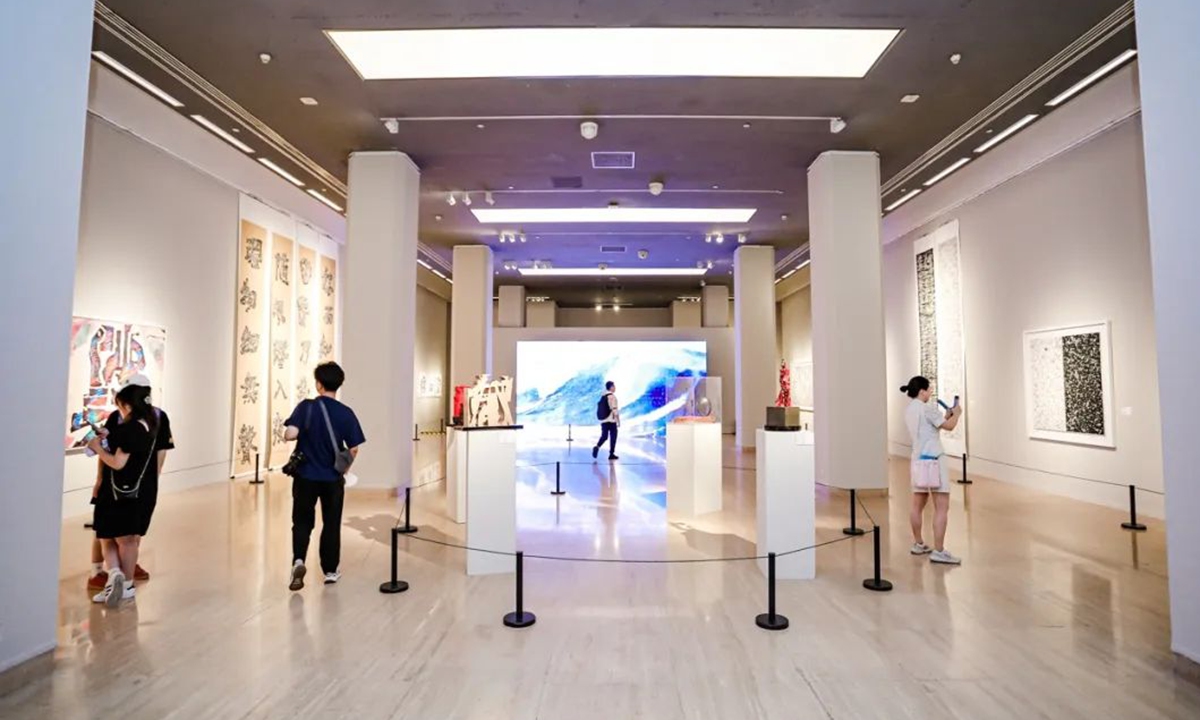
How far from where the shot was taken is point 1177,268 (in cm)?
349

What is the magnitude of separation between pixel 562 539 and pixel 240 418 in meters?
7.35

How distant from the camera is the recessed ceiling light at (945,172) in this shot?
1038cm

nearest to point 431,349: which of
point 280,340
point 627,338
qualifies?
point 627,338

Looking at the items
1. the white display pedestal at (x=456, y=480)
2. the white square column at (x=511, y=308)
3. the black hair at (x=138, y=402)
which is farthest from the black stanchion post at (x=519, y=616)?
the white square column at (x=511, y=308)

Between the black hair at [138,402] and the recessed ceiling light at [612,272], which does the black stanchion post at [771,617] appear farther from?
the recessed ceiling light at [612,272]

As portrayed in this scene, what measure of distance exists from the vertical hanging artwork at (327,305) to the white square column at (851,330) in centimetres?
1037

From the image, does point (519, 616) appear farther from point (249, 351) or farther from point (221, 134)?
point (249, 351)

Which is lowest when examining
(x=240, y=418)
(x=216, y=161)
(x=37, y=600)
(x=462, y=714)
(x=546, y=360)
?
(x=462, y=714)

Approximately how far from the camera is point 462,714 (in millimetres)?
3102

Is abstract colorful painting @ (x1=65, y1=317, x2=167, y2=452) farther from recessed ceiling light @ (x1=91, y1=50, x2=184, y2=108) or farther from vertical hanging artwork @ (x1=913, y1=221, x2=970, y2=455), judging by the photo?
vertical hanging artwork @ (x1=913, y1=221, x2=970, y2=455)

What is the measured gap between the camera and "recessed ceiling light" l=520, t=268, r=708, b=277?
19.8 metres

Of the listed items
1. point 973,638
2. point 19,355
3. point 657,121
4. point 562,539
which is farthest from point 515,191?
point 973,638

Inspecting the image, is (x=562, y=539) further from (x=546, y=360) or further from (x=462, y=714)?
(x=546, y=360)

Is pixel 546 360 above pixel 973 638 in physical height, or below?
above
